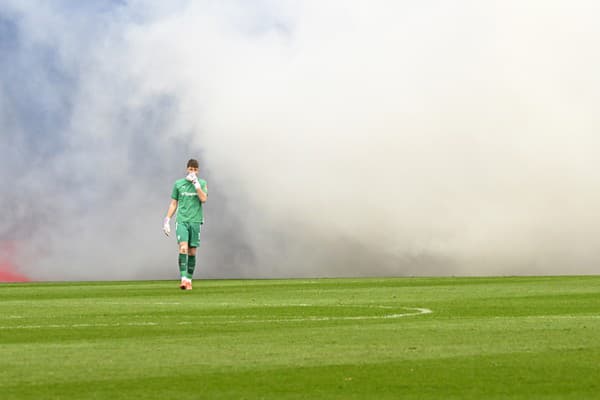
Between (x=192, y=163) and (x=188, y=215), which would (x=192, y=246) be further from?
(x=192, y=163)

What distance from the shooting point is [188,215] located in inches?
1145

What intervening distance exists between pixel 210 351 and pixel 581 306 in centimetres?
864

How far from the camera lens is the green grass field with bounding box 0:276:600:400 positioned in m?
9.77

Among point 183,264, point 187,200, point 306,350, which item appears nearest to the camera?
point 306,350

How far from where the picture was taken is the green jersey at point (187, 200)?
2903 centimetres

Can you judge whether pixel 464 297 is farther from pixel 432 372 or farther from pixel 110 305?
pixel 432 372

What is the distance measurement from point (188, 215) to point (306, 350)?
16856mm

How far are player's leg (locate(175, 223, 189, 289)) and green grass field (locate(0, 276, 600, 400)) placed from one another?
6.79 meters

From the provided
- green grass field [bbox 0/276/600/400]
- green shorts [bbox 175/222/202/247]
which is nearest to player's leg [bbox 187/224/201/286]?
green shorts [bbox 175/222/202/247]

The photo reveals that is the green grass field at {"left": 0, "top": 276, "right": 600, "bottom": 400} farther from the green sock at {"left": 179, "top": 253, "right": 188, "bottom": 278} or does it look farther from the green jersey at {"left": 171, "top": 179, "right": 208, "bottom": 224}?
the green jersey at {"left": 171, "top": 179, "right": 208, "bottom": 224}

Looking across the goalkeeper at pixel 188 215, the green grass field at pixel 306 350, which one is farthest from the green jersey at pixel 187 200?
the green grass field at pixel 306 350

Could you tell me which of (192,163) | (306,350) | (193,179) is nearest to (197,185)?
(193,179)

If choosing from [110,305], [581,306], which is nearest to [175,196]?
[110,305]

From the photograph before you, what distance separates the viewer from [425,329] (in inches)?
583
